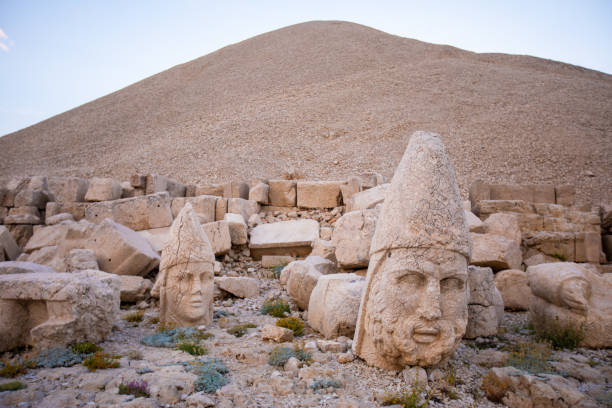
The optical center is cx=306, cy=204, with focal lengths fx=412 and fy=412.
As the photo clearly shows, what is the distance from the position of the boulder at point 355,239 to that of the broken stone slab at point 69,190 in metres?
8.04

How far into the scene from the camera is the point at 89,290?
4594 mm

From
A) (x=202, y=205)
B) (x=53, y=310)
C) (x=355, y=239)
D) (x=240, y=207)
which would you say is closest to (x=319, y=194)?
(x=240, y=207)

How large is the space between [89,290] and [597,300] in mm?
5957

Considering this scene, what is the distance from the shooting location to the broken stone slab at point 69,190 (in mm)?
11383

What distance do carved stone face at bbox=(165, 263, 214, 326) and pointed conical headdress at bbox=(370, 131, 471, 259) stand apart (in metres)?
2.65

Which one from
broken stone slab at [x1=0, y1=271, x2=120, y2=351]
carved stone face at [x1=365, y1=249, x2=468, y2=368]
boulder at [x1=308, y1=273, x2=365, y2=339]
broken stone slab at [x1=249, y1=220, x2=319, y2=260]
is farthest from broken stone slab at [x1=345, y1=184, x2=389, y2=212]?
broken stone slab at [x1=0, y1=271, x2=120, y2=351]

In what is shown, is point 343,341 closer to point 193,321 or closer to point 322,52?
point 193,321

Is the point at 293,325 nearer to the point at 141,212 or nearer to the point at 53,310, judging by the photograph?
the point at 53,310

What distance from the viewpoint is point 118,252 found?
24.7 feet

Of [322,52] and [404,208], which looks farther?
[322,52]

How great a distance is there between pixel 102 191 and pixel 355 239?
24.8ft

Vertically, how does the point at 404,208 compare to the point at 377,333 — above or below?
above

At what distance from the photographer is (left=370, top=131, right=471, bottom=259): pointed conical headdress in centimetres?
354

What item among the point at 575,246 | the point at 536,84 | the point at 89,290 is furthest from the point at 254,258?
the point at 536,84
